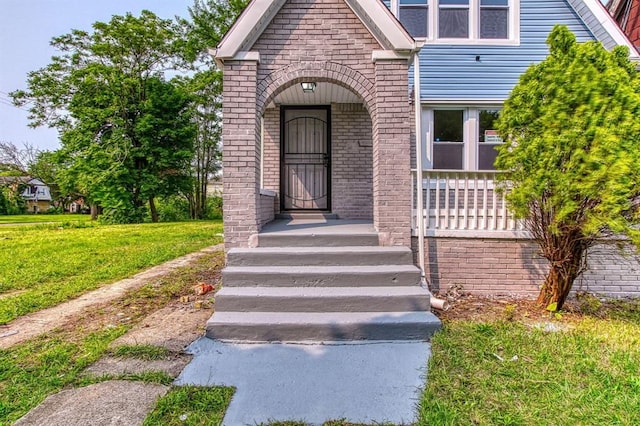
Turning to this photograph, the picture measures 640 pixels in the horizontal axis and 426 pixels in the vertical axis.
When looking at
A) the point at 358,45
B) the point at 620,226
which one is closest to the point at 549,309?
the point at 620,226

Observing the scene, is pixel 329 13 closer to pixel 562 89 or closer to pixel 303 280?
pixel 562 89

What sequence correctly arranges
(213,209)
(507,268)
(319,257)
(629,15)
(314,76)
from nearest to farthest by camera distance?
(319,257) < (314,76) < (507,268) < (629,15) < (213,209)

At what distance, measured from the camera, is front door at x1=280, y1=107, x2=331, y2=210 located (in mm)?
7223

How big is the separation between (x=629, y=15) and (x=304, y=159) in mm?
9444

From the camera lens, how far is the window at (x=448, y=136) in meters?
7.07

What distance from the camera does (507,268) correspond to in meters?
4.73

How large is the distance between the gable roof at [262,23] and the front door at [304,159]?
2.79 m

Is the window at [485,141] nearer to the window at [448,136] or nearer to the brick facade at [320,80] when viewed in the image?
the window at [448,136]

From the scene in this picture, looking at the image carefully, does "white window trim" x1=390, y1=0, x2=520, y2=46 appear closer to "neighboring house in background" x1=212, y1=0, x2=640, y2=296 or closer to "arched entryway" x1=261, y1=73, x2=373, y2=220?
"arched entryway" x1=261, y1=73, x2=373, y2=220

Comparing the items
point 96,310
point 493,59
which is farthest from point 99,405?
point 493,59

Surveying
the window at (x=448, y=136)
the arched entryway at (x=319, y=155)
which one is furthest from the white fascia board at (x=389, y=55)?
the window at (x=448, y=136)

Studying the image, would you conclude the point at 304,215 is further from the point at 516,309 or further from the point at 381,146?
the point at 516,309

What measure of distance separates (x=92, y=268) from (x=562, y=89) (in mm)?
8138

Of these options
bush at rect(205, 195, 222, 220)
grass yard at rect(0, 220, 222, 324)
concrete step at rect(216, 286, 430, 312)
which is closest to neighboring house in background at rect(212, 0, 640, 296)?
concrete step at rect(216, 286, 430, 312)
